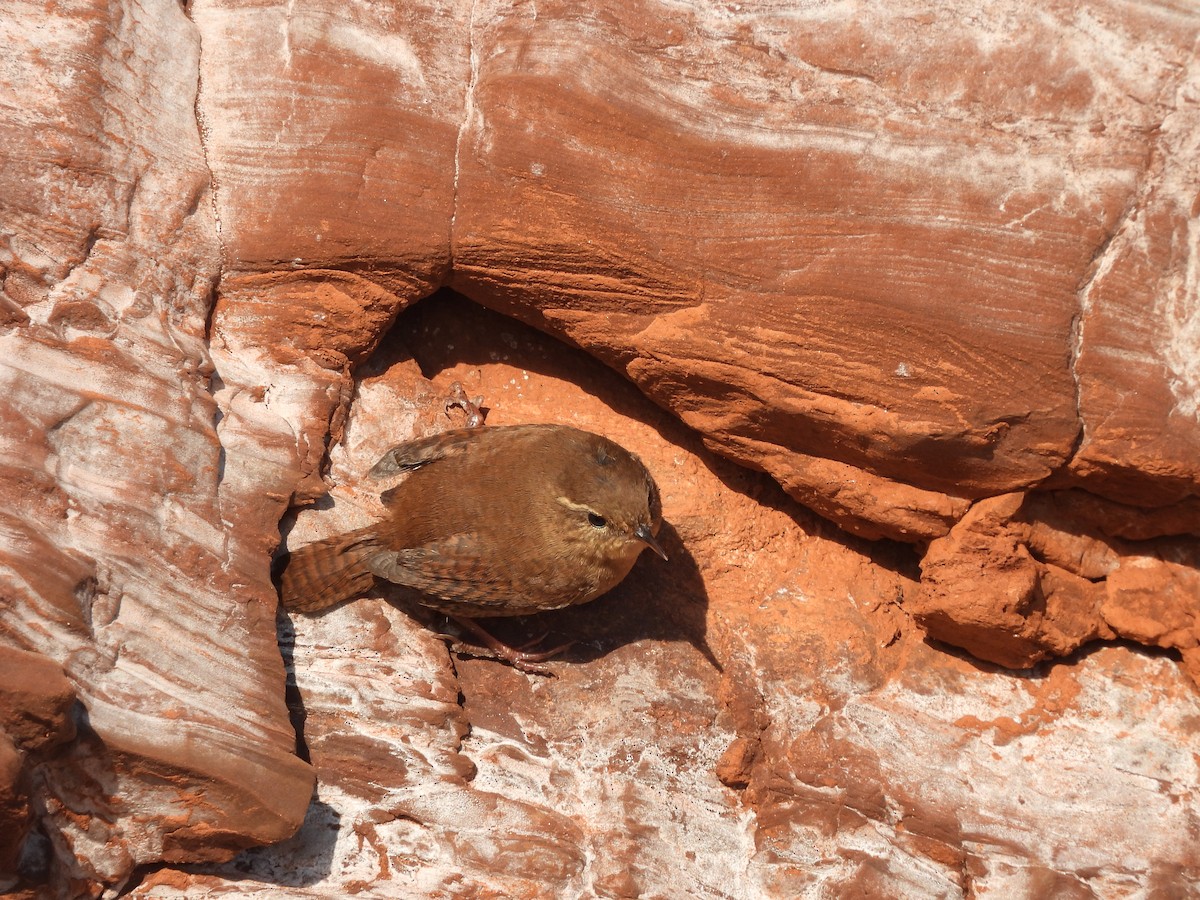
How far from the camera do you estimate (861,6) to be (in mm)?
4750

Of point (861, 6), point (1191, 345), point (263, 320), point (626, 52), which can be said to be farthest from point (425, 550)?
point (1191, 345)

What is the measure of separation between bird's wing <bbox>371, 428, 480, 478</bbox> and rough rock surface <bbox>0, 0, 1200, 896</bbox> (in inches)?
8.7

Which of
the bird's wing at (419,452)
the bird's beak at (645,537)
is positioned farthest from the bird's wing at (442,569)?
the bird's beak at (645,537)

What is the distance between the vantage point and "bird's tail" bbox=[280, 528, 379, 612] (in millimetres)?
4695

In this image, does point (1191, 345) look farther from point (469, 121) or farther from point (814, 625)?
point (469, 121)

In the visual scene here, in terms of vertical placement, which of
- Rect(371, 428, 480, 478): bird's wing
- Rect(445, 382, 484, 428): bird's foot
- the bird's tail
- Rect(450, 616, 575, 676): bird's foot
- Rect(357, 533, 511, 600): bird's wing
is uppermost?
Rect(445, 382, 484, 428): bird's foot

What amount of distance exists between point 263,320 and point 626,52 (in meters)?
2.28

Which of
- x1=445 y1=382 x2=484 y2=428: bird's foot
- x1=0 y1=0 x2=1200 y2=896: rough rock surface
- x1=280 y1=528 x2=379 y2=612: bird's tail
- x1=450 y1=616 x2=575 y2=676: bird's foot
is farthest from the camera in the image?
x1=445 y1=382 x2=484 y2=428: bird's foot

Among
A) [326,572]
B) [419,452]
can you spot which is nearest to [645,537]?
[419,452]

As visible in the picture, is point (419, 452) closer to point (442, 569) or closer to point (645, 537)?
point (442, 569)

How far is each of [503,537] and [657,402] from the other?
1.28m

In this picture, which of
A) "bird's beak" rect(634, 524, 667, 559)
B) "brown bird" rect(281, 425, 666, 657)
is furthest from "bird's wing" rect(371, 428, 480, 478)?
"bird's beak" rect(634, 524, 667, 559)

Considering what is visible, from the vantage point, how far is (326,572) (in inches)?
186

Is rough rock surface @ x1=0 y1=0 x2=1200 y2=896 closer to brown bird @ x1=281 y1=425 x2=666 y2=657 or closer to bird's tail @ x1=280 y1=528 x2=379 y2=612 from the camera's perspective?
bird's tail @ x1=280 y1=528 x2=379 y2=612
